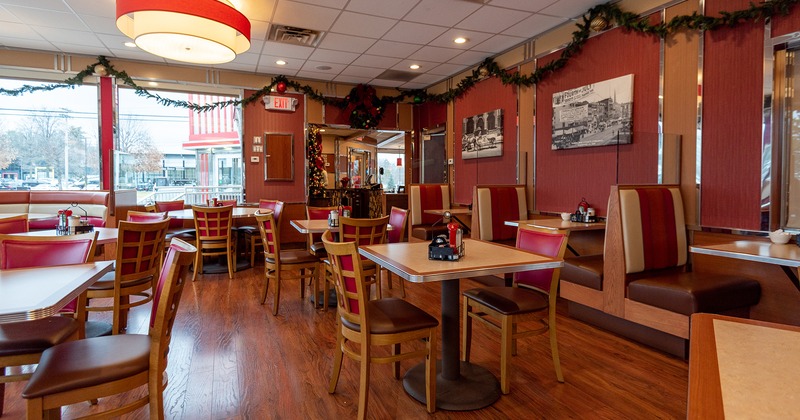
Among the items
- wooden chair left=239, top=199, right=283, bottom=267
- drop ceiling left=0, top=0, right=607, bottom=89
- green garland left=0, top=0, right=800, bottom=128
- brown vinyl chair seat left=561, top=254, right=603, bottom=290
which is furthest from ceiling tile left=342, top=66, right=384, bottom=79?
brown vinyl chair seat left=561, top=254, right=603, bottom=290

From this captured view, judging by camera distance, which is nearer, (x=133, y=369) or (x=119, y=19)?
(x=133, y=369)

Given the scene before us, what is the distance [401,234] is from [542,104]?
2689mm

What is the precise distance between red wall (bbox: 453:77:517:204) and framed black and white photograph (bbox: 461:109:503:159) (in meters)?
0.07

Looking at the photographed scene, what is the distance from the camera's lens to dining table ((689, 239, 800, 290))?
238 cm

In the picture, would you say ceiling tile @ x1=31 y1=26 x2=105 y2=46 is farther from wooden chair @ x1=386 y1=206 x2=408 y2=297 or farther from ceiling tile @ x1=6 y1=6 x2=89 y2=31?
wooden chair @ x1=386 y1=206 x2=408 y2=297

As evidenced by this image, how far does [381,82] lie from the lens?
8.26 m

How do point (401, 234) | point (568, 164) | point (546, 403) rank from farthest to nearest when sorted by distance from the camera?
point (568, 164) < point (401, 234) < point (546, 403)

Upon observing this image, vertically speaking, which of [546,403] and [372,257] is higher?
[372,257]

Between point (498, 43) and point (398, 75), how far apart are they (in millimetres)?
2255

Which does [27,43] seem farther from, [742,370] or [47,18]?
[742,370]

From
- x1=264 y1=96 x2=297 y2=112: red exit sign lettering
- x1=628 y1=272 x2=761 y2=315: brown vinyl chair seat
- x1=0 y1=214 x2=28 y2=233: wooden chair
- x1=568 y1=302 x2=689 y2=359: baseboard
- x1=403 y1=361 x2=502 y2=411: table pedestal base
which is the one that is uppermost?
x1=264 y1=96 x2=297 y2=112: red exit sign lettering

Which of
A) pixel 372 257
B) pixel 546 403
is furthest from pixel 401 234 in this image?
pixel 546 403

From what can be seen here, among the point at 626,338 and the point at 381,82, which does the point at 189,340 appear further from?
the point at 381,82

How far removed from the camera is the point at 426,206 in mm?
7129
